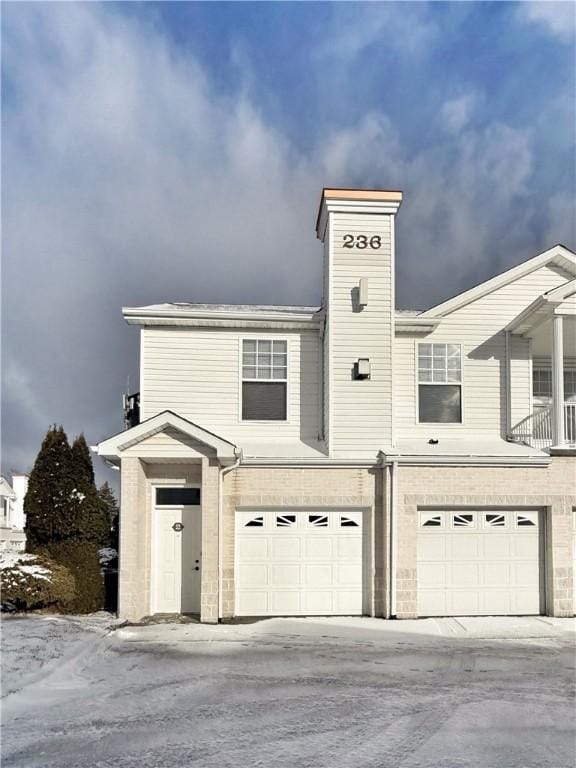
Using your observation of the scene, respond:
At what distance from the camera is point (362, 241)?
46.3 feet

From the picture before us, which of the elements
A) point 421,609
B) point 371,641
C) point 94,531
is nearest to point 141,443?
point 94,531

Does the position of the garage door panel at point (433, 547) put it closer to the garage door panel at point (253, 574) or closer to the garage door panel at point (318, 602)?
the garage door panel at point (318, 602)

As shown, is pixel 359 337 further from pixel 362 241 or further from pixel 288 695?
pixel 288 695

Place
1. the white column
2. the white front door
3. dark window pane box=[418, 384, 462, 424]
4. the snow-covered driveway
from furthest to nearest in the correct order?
1. dark window pane box=[418, 384, 462, 424]
2. the white column
3. the white front door
4. the snow-covered driveway

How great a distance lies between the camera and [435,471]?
12961 millimetres

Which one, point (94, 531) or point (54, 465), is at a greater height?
point (54, 465)

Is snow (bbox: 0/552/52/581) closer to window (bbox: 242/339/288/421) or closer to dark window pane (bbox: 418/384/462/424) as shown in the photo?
window (bbox: 242/339/288/421)

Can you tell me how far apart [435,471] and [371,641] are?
347 cm

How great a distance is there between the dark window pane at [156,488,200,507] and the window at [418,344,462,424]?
4.90 meters

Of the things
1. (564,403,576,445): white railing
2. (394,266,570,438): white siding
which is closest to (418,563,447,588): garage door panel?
(394,266,570,438): white siding

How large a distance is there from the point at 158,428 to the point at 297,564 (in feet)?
11.6

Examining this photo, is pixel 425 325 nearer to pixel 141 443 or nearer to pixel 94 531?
pixel 141 443

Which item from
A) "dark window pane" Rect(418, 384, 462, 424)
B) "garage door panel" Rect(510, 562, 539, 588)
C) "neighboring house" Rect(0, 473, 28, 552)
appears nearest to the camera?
"garage door panel" Rect(510, 562, 539, 588)

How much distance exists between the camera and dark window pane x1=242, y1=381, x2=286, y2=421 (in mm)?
14391
